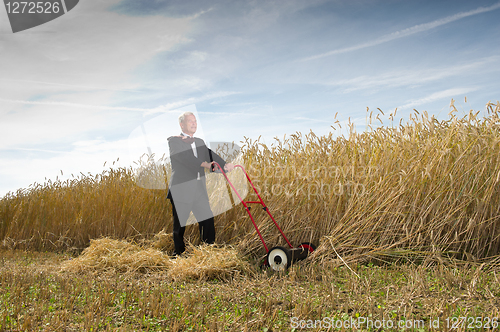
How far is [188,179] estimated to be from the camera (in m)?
Result: 4.54

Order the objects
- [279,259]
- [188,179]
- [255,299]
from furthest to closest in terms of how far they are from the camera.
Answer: [188,179] → [279,259] → [255,299]

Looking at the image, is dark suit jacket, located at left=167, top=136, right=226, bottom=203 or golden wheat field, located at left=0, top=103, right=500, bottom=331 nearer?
golden wheat field, located at left=0, top=103, right=500, bottom=331

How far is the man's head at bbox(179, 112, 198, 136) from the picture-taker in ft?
15.0

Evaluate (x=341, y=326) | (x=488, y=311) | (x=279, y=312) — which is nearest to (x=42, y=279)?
(x=279, y=312)

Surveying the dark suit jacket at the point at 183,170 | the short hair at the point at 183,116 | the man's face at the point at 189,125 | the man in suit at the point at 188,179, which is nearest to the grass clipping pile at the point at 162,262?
the man in suit at the point at 188,179

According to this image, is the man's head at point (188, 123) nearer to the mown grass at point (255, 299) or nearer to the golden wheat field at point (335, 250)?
the golden wheat field at point (335, 250)

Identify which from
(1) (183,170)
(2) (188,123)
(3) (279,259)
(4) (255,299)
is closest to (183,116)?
(2) (188,123)

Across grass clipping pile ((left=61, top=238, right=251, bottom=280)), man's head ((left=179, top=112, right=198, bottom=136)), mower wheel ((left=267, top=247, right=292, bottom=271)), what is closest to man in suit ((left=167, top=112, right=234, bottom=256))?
man's head ((left=179, top=112, right=198, bottom=136))

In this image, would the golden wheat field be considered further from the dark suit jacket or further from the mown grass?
the dark suit jacket

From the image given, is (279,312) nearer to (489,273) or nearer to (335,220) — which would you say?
(335,220)

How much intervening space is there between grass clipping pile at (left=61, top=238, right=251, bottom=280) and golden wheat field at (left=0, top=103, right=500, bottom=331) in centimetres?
2

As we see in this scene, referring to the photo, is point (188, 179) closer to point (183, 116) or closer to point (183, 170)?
point (183, 170)

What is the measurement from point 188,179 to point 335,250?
→ 213 centimetres

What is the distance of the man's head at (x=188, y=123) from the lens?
4574 millimetres
